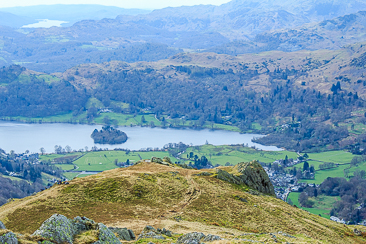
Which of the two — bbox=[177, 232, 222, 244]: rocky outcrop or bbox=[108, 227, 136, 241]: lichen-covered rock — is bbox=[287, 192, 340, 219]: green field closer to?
bbox=[108, 227, 136, 241]: lichen-covered rock

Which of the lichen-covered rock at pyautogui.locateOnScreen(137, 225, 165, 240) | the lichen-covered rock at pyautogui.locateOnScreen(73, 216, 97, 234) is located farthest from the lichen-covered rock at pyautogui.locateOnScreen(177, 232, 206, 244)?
the lichen-covered rock at pyautogui.locateOnScreen(73, 216, 97, 234)

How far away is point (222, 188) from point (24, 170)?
385ft

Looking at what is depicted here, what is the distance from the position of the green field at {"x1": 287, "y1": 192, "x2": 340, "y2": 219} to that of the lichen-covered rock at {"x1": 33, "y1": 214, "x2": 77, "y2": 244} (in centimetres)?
9813

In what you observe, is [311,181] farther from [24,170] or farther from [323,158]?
[24,170]

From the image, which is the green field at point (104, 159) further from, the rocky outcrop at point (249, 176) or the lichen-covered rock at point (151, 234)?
the lichen-covered rock at point (151, 234)

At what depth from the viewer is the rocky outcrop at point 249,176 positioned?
53116 mm

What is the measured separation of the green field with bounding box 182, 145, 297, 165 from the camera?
550 feet

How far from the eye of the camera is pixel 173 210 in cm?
4162

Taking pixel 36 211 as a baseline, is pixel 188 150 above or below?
below

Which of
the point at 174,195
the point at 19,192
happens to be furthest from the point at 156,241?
the point at 19,192

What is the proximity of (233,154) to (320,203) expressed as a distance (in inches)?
2317

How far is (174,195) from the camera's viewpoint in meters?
45.7

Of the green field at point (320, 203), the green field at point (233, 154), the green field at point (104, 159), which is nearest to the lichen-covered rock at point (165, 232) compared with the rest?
the green field at point (320, 203)

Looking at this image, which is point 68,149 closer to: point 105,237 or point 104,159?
point 104,159
